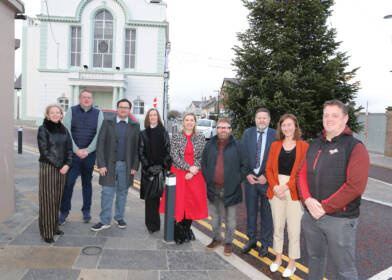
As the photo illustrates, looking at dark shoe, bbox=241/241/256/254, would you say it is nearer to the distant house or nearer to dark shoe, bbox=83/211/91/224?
dark shoe, bbox=83/211/91/224

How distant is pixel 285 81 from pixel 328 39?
6.29 ft

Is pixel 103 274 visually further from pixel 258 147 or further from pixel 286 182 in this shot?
pixel 258 147

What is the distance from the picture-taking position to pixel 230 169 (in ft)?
12.7

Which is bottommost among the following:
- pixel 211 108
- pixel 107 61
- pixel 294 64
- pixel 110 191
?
pixel 110 191

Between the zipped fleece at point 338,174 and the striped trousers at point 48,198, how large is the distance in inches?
131

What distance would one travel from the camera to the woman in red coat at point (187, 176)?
4145 millimetres

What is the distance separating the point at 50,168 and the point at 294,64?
24.1 ft

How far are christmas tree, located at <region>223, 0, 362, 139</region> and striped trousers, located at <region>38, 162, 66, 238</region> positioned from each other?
6.05 m

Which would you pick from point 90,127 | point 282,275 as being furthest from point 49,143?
point 282,275

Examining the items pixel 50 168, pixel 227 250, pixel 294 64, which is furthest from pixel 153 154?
pixel 294 64

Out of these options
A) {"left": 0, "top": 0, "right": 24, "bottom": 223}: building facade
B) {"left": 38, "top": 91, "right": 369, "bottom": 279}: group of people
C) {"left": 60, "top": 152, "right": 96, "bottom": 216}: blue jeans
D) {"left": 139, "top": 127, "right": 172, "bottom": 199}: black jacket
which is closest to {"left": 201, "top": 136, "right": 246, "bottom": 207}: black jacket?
{"left": 38, "top": 91, "right": 369, "bottom": 279}: group of people

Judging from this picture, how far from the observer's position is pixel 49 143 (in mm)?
4121

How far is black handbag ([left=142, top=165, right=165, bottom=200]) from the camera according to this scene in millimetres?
4383

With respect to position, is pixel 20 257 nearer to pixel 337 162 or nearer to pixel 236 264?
pixel 236 264
